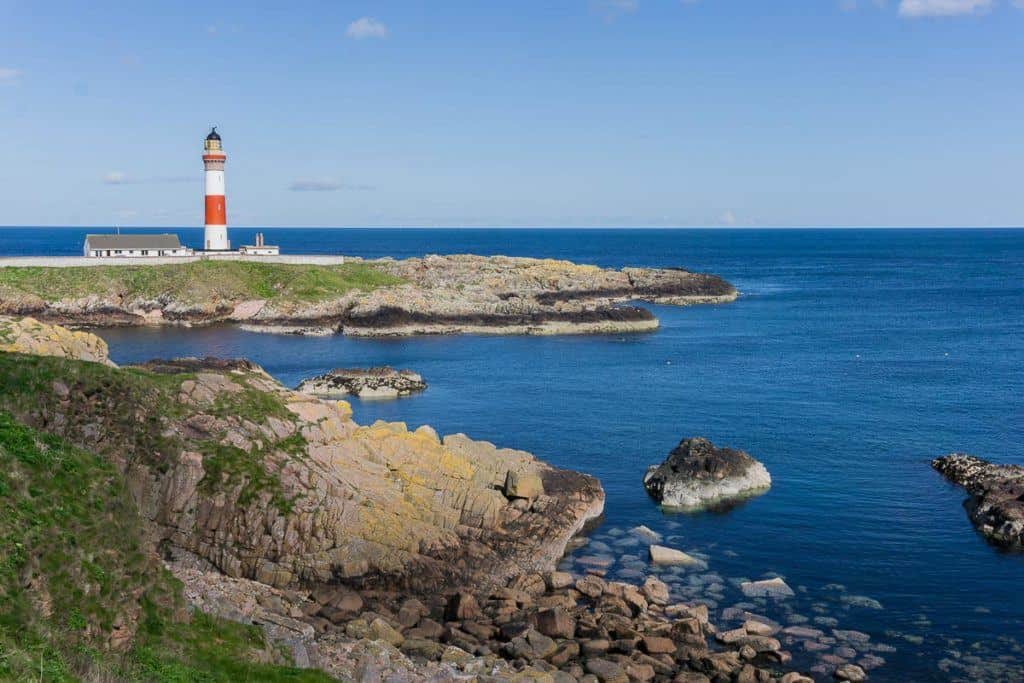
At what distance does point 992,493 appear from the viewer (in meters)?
39.2

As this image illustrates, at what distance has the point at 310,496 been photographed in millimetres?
32031

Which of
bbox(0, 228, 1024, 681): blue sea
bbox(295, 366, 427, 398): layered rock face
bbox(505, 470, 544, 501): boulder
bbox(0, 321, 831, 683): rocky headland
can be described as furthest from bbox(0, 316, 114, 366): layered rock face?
bbox(295, 366, 427, 398): layered rock face

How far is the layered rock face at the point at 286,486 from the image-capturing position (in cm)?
3061

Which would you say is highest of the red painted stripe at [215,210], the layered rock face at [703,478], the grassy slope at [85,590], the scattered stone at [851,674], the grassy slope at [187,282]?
the red painted stripe at [215,210]

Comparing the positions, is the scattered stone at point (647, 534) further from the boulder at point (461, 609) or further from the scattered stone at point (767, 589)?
the boulder at point (461, 609)

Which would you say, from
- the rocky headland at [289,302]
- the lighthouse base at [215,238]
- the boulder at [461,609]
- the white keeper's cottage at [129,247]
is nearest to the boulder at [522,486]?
the boulder at [461,609]

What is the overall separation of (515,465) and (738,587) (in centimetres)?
1094

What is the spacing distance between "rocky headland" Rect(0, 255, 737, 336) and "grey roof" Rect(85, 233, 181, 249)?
292 inches

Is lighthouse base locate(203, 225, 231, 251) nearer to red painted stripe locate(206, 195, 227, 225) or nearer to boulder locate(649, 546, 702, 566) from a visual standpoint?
red painted stripe locate(206, 195, 227, 225)

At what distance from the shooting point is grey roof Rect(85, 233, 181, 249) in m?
107

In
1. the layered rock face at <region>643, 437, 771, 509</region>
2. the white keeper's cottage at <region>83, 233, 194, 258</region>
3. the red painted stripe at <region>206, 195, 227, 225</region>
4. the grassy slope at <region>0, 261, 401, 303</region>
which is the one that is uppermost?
the red painted stripe at <region>206, 195, 227, 225</region>

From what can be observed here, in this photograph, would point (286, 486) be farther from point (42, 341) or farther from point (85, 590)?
point (42, 341)

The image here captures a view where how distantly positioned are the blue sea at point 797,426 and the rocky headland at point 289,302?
480 cm

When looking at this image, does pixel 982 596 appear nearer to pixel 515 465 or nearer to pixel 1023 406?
pixel 515 465
